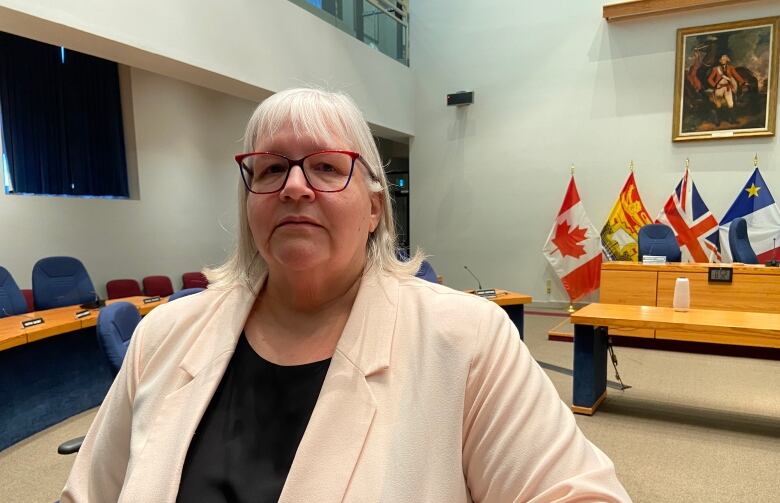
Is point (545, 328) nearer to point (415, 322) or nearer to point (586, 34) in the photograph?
point (586, 34)

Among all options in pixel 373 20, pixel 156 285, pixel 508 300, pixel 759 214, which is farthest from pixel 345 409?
pixel 373 20

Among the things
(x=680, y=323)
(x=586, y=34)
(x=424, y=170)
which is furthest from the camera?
(x=424, y=170)

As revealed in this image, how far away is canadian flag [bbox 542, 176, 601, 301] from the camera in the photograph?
21.7 ft

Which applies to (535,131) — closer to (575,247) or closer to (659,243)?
(575,247)

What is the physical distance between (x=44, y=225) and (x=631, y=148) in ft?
22.7

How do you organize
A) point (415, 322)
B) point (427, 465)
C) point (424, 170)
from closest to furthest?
point (427, 465), point (415, 322), point (424, 170)

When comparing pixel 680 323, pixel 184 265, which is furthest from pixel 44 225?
pixel 680 323

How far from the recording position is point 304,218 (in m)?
0.88

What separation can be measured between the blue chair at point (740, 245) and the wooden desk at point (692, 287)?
24 cm

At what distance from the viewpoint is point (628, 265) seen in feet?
16.4

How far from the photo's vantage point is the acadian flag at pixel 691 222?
19.5 feet

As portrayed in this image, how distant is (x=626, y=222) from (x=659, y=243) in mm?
997

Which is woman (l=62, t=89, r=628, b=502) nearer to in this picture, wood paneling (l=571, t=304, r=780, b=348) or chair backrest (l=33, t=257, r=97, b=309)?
wood paneling (l=571, t=304, r=780, b=348)

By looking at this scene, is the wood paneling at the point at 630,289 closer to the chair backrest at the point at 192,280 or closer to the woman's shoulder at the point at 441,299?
the woman's shoulder at the point at 441,299
